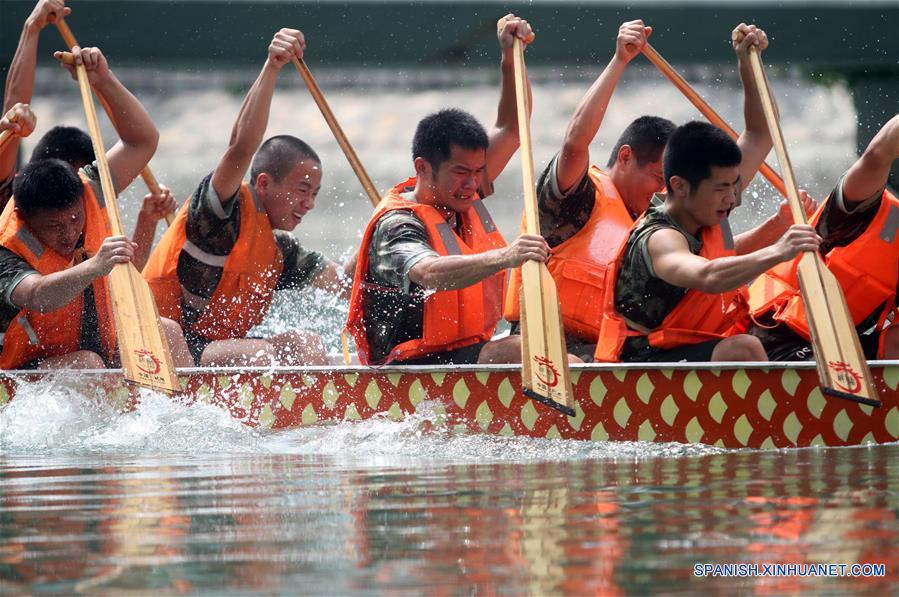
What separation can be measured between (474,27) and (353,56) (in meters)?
0.74

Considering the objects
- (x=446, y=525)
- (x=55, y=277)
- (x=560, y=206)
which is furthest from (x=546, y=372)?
(x=55, y=277)

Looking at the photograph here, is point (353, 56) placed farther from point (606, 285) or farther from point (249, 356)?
point (606, 285)

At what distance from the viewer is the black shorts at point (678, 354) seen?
15.6ft

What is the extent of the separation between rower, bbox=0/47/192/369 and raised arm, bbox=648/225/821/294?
1.74 m

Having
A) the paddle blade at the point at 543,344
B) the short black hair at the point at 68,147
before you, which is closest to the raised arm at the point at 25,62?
the short black hair at the point at 68,147

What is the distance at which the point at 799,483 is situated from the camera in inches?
137

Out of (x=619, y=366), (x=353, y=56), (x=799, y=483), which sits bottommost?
(x=799, y=483)

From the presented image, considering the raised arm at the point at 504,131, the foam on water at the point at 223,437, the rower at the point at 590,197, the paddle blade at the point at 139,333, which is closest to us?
the foam on water at the point at 223,437

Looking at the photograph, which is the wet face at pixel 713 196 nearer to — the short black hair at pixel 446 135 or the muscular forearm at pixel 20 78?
the short black hair at pixel 446 135

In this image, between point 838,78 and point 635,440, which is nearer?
point 635,440

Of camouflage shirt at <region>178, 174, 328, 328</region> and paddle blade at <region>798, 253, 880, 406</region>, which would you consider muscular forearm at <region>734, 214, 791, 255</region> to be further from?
camouflage shirt at <region>178, 174, 328, 328</region>

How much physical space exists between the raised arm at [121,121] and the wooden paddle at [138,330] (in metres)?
0.66

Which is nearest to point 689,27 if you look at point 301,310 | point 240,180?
point 301,310

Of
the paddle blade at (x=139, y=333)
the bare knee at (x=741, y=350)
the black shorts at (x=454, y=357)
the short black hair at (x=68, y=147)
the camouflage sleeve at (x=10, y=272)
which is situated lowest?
the bare knee at (x=741, y=350)
